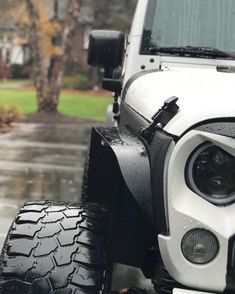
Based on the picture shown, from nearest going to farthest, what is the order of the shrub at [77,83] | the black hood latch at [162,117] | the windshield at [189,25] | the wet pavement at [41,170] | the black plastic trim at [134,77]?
the black hood latch at [162,117]
the black plastic trim at [134,77]
the windshield at [189,25]
the wet pavement at [41,170]
the shrub at [77,83]

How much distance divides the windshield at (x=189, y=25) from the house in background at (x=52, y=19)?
75.7ft

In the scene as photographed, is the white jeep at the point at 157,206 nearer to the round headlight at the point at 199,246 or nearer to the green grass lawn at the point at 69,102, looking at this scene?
the round headlight at the point at 199,246

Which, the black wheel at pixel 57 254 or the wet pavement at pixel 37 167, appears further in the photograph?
the wet pavement at pixel 37 167

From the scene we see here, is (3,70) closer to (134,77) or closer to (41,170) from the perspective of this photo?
(41,170)

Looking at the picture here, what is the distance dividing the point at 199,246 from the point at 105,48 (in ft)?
6.82

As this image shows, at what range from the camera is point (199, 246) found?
2.58 meters

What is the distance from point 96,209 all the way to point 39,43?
1745cm

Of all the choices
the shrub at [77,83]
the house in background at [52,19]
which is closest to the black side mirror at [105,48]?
the house in background at [52,19]

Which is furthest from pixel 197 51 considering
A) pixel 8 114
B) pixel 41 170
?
pixel 8 114

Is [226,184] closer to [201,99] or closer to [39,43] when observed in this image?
[201,99]

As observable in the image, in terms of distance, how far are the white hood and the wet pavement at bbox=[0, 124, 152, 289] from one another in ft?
6.19

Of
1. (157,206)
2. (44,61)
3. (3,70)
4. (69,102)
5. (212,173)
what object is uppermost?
(212,173)

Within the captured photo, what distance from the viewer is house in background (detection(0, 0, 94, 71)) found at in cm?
3127

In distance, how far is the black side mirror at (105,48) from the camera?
429 centimetres
